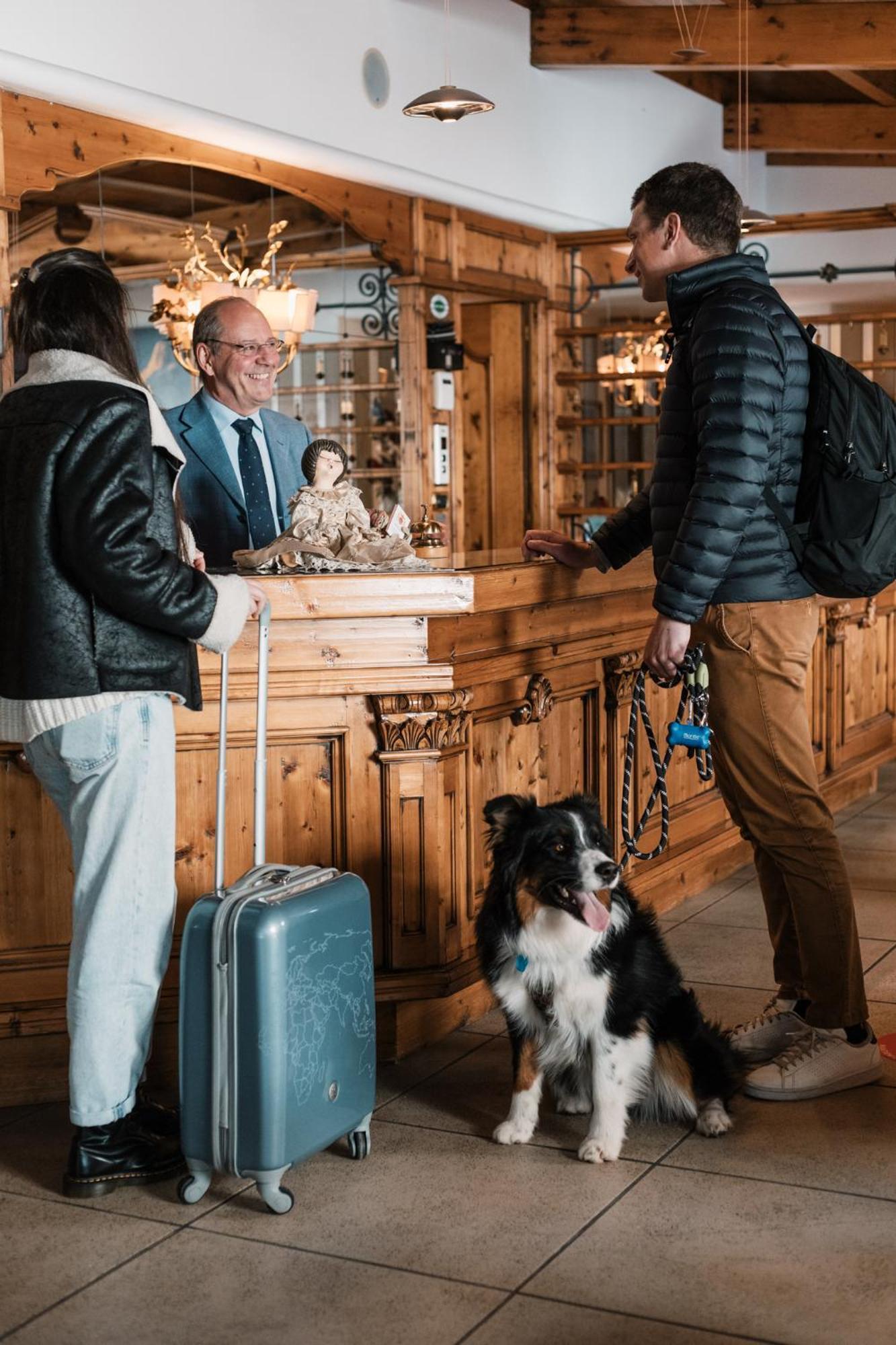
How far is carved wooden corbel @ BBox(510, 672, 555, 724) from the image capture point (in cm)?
407

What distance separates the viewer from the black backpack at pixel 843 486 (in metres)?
3.21

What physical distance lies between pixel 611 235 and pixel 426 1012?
6.68 meters

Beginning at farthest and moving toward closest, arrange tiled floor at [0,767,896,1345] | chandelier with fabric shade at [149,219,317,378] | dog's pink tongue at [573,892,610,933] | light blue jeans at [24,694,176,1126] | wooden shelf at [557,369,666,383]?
1. wooden shelf at [557,369,666,383]
2. chandelier with fabric shade at [149,219,317,378]
3. dog's pink tongue at [573,892,610,933]
4. light blue jeans at [24,694,176,1126]
5. tiled floor at [0,767,896,1345]

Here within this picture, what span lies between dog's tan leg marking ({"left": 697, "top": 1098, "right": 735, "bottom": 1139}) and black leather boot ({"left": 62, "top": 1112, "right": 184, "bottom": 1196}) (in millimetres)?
1095

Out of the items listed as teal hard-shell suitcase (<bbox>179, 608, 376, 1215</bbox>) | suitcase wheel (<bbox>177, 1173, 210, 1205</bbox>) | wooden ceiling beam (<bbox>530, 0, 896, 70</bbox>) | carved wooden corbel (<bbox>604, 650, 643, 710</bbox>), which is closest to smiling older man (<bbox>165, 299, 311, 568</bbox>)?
carved wooden corbel (<bbox>604, 650, 643, 710</bbox>)

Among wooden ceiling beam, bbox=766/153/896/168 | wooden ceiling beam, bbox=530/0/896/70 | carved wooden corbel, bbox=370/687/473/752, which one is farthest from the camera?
wooden ceiling beam, bbox=766/153/896/168

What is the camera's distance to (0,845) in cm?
343

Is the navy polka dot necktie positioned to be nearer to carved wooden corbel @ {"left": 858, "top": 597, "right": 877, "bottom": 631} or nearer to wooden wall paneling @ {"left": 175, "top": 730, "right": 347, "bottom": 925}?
wooden wall paneling @ {"left": 175, "top": 730, "right": 347, "bottom": 925}

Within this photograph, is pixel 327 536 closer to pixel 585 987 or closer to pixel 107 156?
pixel 585 987

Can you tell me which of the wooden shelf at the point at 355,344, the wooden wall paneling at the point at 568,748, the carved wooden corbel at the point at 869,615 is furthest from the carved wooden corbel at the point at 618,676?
the wooden shelf at the point at 355,344

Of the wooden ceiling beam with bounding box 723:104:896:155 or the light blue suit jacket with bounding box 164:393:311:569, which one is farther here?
the wooden ceiling beam with bounding box 723:104:896:155

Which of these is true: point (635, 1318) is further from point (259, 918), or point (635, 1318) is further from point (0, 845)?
point (0, 845)

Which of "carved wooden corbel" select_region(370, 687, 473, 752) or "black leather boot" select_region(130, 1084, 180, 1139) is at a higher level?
"carved wooden corbel" select_region(370, 687, 473, 752)

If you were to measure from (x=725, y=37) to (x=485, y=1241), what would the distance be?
754cm
